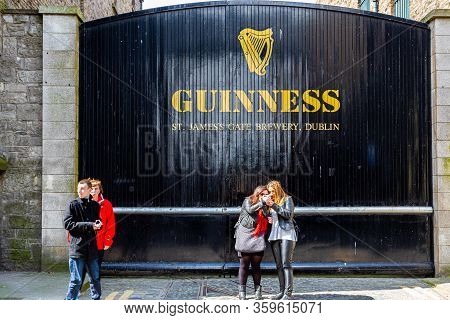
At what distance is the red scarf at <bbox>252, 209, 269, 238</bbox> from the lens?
8055 mm

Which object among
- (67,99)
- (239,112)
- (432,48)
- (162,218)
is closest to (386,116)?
(432,48)

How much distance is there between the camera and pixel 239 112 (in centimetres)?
1017

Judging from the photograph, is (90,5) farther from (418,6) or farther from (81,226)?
(81,226)

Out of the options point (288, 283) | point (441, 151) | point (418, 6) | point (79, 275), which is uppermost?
point (418, 6)

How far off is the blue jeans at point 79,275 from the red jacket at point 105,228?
31cm

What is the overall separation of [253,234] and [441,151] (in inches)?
163

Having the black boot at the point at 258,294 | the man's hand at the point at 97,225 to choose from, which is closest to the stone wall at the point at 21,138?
the man's hand at the point at 97,225

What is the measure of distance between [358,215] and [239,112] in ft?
9.23

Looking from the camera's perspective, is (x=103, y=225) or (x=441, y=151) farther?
(x=441, y=151)

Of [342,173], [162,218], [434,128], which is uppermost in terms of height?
[434,128]

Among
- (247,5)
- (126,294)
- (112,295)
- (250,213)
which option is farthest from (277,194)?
(247,5)

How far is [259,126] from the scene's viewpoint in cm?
1017

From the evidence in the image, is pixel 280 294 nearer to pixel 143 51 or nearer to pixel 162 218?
pixel 162 218

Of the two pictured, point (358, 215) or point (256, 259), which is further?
point (358, 215)
